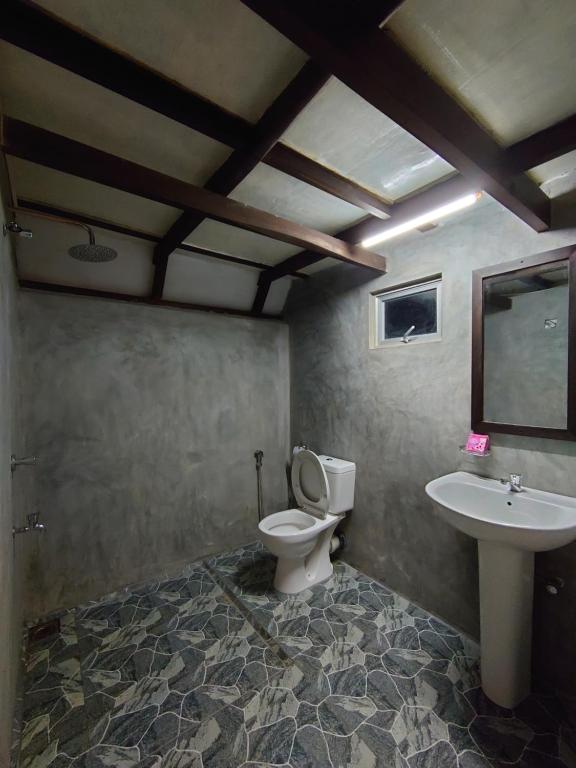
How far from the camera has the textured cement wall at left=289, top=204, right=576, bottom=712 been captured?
162cm

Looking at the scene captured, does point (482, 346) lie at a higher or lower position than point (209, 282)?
lower

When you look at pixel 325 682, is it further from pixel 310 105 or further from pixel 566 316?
pixel 310 105

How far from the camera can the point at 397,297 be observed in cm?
234

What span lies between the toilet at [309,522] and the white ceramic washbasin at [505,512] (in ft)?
2.66

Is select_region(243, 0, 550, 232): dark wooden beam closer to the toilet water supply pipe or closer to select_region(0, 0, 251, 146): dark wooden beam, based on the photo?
select_region(0, 0, 251, 146): dark wooden beam

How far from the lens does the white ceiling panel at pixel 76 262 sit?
196 centimetres

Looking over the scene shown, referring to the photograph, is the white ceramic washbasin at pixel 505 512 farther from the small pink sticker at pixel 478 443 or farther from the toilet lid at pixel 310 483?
the toilet lid at pixel 310 483

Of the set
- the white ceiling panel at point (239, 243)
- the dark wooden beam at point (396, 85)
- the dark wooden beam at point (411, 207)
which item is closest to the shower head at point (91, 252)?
the white ceiling panel at point (239, 243)

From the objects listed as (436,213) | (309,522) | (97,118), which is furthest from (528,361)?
(97,118)

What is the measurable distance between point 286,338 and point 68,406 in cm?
184

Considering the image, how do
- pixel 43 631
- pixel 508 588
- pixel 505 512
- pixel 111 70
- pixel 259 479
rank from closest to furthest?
pixel 111 70
pixel 508 588
pixel 505 512
pixel 43 631
pixel 259 479

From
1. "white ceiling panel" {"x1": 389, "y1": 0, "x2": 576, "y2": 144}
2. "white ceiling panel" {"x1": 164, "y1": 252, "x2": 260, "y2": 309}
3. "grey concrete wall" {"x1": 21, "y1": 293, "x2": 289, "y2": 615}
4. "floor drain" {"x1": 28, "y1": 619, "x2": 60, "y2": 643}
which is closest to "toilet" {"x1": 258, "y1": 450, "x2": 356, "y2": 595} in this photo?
"grey concrete wall" {"x1": 21, "y1": 293, "x2": 289, "y2": 615}

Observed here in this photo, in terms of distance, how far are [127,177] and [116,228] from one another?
0.88 m

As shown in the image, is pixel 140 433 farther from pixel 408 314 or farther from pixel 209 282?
pixel 408 314
